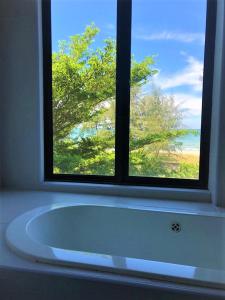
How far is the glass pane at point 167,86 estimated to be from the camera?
1.90m

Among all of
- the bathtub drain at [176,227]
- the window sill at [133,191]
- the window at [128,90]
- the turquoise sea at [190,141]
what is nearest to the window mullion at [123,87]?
the window at [128,90]

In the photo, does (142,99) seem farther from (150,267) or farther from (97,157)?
(150,267)

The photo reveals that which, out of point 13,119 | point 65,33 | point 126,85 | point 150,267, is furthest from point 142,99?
point 150,267

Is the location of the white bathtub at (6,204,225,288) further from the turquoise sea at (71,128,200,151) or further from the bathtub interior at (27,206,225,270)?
the turquoise sea at (71,128,200,151)

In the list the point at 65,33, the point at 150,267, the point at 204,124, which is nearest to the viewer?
the point at 150,267

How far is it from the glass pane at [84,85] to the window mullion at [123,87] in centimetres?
4

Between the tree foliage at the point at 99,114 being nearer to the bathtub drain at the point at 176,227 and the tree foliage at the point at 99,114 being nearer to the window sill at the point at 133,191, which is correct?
the window sill at the point at 133,191

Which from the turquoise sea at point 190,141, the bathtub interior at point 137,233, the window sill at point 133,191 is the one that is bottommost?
the bathtub interior at point 137,233

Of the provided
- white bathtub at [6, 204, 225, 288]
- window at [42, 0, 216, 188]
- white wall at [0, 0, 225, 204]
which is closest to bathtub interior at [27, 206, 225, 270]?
white bathtub at [6, 204, 225, 288]

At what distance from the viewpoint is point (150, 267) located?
3.31ft

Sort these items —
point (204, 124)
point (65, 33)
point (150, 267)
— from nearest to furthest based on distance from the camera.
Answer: point (150, 267) → point (204, 124) → point (65, 33)

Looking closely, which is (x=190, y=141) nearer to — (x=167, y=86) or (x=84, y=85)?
(x=167, y=86)

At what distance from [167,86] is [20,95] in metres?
1.10

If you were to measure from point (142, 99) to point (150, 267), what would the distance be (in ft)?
4.20
